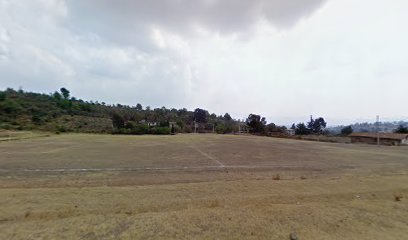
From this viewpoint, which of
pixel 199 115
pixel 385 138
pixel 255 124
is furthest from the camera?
pixel 199 115

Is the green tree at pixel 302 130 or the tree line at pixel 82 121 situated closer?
the tree line at pixel 82 121

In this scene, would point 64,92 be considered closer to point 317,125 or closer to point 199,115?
point 199,115

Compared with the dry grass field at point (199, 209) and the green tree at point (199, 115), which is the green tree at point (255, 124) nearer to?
the green tree at point (199, 115)

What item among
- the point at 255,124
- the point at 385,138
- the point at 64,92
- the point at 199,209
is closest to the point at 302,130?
the point at 255,124

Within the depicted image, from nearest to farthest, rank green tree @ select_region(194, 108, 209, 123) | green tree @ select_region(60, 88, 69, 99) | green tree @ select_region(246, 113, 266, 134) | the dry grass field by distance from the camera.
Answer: the dry grass field → green tree @ select_region(246, 113, 266, 134) → green tree @ select_region(60, 88, 69, 99) → green tree @ select_region(194, 108, 209, 123)

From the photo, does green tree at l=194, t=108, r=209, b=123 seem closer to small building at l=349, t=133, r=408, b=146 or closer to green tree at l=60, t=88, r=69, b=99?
green tree at l=60, t=88, r=69, b=99

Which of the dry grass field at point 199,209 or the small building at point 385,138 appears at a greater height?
the small building at point 385,138

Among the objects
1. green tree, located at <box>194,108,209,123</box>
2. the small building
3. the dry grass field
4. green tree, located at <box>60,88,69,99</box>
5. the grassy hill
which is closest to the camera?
the dry grass field

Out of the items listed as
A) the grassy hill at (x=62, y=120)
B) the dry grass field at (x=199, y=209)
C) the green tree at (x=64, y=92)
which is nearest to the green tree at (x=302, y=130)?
the grassy hill at (x=62, y=120)

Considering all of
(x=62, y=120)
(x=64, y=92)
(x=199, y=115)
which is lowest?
(x=62, y=120)

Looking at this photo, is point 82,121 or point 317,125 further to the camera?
point 317,125

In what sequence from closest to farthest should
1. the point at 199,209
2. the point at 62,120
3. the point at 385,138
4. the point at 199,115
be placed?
the point at 199,209 → the point at 385,138 → the point at 62,120 → the point at 199,115

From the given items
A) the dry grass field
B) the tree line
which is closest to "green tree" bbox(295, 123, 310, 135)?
the tree line

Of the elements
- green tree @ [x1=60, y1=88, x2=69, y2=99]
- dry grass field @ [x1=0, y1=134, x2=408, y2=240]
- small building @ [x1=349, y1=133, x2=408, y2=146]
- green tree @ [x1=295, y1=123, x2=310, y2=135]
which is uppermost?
green tree @ [x1=60, y1=88, x2=69, y2=99]
